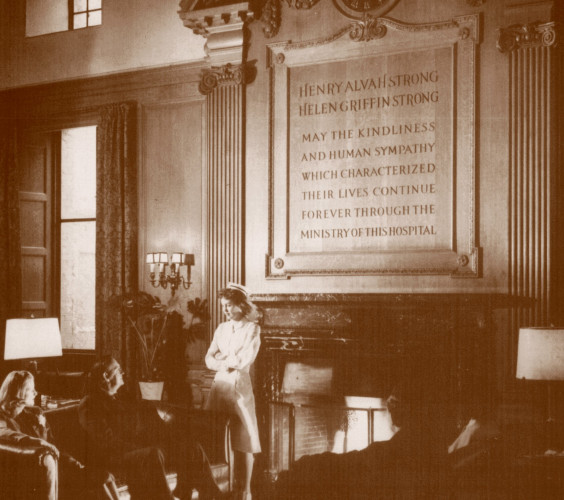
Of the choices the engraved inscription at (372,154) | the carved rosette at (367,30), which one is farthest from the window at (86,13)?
the carved rosette at (367,30)

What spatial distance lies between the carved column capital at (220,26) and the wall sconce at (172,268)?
194 centimetres

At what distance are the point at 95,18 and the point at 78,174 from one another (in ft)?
6.38

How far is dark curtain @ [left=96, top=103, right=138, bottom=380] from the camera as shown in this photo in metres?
8.42

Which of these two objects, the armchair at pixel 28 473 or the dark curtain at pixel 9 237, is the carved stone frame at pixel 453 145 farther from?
the dark curtain at pixel 9 237

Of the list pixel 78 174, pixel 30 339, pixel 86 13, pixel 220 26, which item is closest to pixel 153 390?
pixel 30 339

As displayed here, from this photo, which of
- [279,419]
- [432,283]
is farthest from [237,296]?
[432,283]

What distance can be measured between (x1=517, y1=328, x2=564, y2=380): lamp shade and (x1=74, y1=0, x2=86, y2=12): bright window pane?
6.53 meters

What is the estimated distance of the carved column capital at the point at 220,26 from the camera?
7652mm

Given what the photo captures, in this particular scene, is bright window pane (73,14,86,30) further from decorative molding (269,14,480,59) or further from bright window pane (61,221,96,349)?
decorative molding (269,14,480,59)

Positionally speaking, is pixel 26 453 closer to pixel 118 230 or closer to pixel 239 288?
pixel 239 288

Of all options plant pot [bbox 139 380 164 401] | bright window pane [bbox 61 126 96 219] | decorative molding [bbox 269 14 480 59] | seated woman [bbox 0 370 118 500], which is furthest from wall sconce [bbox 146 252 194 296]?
seated woman [bbox 0 370 118 500]

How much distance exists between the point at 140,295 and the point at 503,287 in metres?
3.62

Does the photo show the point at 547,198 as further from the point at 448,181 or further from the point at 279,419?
the point at 279,419

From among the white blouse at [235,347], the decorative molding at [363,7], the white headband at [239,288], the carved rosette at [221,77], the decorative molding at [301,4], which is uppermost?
the decorative molding at [301,4]
